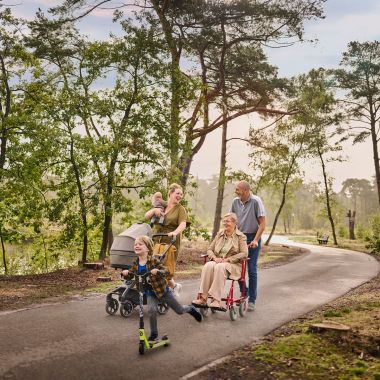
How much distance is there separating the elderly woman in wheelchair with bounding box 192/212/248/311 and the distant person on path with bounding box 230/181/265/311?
500mm

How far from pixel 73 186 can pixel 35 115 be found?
8.59 feet

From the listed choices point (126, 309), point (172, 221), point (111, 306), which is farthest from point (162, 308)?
point (172, 221)

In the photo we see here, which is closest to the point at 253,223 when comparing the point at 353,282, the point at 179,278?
the point at 179,278

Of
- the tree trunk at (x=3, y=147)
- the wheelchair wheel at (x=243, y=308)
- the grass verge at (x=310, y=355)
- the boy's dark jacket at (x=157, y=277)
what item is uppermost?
the tree trunk at (x=3, y=147)

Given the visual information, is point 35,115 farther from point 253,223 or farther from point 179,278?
point 253,223

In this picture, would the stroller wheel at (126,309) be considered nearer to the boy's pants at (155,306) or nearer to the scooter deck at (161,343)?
the boy's pants at (155,306)

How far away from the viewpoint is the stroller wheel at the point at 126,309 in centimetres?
675

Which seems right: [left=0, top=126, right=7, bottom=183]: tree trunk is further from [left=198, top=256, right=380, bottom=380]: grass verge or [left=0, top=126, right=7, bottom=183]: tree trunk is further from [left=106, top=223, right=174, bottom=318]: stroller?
[left=198, top=256, right=380, bottom=380]: grass verge

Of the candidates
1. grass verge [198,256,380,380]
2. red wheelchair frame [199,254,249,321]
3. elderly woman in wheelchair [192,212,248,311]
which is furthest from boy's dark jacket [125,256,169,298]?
red wheelchair frame [199,254,249,321]

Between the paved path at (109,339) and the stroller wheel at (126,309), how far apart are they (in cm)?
11

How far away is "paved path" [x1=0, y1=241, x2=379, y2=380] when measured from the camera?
445 cm

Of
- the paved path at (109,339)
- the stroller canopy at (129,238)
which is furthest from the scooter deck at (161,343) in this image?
the stroller canopy at (129,238)

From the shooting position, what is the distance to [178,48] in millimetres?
18734

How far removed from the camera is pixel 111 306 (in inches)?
273
